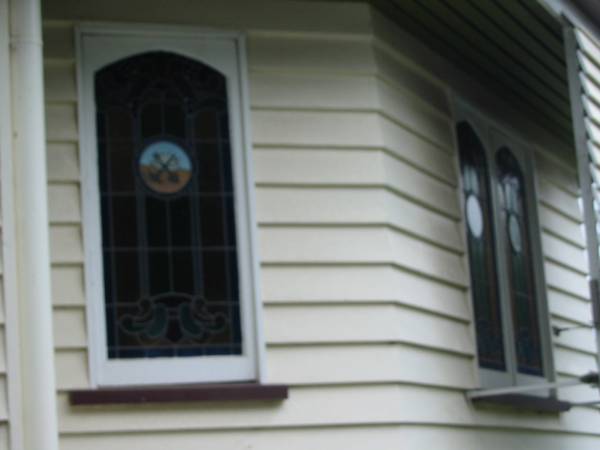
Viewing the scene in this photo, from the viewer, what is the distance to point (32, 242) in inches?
251

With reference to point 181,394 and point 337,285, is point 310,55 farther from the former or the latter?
point 181,394

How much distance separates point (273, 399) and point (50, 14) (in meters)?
2.21

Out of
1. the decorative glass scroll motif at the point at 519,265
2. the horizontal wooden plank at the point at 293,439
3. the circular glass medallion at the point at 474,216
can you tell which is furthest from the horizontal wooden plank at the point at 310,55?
the decorative glass scroll motif at the point at 519,265

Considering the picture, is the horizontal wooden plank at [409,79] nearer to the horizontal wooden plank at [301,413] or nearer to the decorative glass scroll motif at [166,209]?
the decorative glass scroll motif at [166,209]

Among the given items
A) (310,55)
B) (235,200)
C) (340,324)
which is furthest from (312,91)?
(340,324)

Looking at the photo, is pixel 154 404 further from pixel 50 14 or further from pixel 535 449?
A: pixel 535 449

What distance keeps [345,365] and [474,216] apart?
86.7 inches

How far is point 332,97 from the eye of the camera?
8.06 m

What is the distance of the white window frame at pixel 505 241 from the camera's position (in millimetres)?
9414

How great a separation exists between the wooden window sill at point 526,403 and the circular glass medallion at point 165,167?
214cm

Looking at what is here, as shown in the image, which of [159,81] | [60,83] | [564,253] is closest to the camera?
[60,83]

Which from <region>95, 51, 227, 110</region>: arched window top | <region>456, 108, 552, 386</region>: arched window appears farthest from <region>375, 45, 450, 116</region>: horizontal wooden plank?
<region>95, 51, 227, 110</region>: arched window top

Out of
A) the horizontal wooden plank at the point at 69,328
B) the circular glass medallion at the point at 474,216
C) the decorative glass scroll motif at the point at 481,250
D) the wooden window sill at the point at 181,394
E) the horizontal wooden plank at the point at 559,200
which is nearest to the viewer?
the wooden window sill at the point at 181,394

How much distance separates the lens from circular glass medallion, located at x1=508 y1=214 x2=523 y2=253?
33.3 ft
